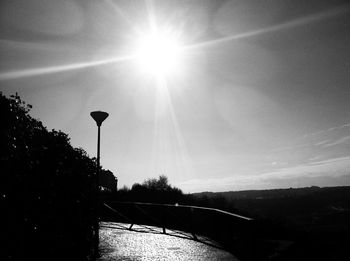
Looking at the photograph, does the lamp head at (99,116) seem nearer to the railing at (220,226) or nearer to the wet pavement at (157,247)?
the wet pavement at (157,247)

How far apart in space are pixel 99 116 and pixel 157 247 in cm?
475

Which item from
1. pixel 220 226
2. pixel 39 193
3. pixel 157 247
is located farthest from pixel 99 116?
pixel 220 226

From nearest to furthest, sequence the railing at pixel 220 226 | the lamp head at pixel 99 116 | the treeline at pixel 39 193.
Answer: the treeline at pixel 39 193
the railing at pixel 220 226
the lamp head at pixel 99 116

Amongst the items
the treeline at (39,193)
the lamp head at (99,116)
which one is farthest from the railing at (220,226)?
the lamp head at (99,116)

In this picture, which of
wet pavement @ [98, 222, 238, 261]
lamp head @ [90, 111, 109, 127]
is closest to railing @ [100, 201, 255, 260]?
wet pavement @ [98, 222, 238, 261]

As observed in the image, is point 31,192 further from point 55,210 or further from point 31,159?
point 55,210

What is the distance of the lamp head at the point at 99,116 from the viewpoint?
9.54m

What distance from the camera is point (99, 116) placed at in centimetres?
959

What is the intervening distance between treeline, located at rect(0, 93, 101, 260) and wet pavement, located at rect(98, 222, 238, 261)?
5.10ft

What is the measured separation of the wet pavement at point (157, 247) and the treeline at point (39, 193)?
1.55 m

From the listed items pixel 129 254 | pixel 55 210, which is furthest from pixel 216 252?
pixel 55 210

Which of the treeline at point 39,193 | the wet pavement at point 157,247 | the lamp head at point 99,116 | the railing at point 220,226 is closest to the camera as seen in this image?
the treeline at point 39,193

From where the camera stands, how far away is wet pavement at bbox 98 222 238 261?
7588 mm

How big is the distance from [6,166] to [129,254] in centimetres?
517
